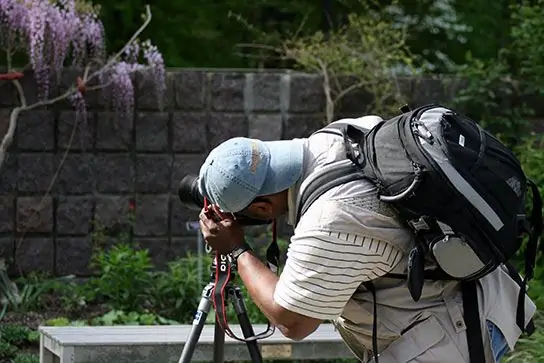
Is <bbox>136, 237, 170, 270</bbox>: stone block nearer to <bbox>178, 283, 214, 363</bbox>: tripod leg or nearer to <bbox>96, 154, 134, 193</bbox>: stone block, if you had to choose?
<bbox>96, 154, 134, 193</bbox>: stone block

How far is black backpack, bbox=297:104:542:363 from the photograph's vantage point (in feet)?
10.3

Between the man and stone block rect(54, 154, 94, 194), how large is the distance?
14.4 ft

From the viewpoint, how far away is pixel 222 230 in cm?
362


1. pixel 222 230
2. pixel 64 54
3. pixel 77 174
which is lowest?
pixel 77 174

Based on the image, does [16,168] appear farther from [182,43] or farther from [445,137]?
[445,137]

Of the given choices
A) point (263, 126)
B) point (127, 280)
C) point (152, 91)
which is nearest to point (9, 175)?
point (152, 91)

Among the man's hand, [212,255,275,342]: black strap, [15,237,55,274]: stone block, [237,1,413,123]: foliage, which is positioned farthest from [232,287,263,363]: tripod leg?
[237,1,413,123]: foliage

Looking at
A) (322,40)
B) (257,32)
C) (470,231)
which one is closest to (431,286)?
(470,231)

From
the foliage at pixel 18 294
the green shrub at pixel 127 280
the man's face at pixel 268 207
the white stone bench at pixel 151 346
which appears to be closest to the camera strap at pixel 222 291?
the man's face at pixel 268 207

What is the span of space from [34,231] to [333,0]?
3600 mm

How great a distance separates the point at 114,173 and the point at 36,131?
55 centimetres

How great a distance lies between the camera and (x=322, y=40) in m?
8.80

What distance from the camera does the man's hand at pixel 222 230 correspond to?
142 inches

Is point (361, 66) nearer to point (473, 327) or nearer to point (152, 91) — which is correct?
point (152, 91)
